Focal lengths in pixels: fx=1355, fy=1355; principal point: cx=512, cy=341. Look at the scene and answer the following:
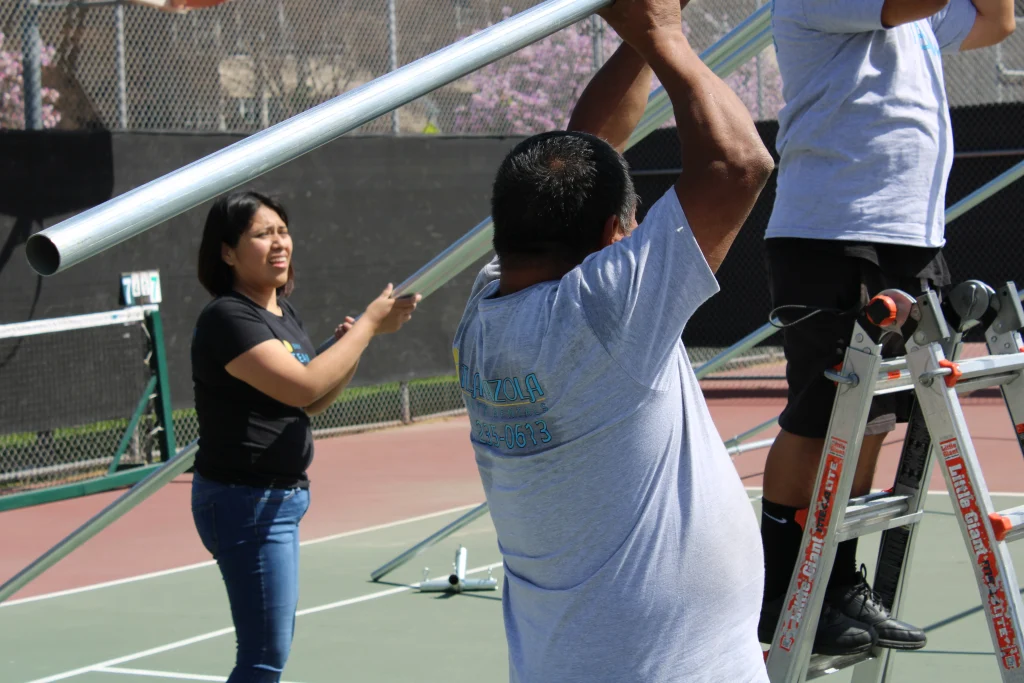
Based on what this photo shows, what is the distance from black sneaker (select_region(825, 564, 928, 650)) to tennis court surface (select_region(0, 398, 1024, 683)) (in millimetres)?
1299

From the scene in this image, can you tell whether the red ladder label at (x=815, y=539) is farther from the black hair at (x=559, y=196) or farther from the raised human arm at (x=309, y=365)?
the raised human arm at (x=309, y=365)

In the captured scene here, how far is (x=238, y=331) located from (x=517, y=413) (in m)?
1.78

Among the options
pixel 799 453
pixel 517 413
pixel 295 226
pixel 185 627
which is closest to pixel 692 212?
pixel 517 413

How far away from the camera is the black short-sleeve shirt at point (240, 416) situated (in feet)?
12.4

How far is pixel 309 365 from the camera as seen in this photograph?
12.5 ft

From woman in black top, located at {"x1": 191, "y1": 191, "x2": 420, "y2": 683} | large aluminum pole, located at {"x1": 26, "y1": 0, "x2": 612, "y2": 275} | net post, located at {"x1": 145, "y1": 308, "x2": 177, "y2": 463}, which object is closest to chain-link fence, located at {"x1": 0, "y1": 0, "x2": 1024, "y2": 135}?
net post, located at {"x1": 145, "y1": 308, "x2": 177, "y2": 463}

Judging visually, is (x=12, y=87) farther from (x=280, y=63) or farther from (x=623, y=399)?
(x=623, y=399)

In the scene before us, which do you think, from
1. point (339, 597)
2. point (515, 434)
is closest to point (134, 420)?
point (339, 597)

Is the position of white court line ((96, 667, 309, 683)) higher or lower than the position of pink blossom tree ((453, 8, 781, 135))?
lower

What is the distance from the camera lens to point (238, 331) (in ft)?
12.5

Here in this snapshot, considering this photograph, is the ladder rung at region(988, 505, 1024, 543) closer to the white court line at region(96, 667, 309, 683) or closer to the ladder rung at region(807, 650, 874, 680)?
the ladder rung at region(807, 650, 874, 680)

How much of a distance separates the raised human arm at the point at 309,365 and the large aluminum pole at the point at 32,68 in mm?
6716

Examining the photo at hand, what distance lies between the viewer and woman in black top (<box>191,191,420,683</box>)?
3684 mm

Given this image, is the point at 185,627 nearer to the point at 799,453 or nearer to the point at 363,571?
the point at 363,571
